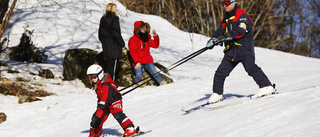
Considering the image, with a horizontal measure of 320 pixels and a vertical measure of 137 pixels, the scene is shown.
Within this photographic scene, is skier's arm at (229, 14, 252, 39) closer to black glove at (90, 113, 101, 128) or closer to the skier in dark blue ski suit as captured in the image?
the skier in dark blue ski suit

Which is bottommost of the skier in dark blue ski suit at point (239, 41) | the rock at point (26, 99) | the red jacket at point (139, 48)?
the rock at point (26, 99)

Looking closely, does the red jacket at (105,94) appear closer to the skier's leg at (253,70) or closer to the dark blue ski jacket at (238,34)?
the dark blue ski jacket at (238,34)

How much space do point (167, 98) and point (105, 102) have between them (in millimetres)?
3311

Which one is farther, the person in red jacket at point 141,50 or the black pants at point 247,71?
the person in red jacket at point 141,50

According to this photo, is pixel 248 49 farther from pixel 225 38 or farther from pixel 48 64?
pixel 48 64

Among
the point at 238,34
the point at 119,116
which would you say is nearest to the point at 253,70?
the point at 238,34

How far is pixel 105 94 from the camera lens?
4680 millimetres

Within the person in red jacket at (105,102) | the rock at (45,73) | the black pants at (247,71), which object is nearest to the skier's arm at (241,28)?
the black pants at (247,71)

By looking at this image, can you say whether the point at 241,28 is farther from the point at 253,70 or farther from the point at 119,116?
the point at 119,116

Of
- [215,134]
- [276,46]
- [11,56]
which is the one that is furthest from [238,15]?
[276,46]

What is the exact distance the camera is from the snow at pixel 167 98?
14.2 ft

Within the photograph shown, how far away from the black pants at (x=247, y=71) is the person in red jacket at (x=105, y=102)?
171 cm

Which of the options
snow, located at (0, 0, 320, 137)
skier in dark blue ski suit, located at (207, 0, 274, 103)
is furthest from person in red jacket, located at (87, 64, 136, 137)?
skier in dark blue ski suit, located at (207, 0, 274, 103)

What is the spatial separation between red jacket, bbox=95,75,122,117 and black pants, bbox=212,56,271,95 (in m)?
1.73
